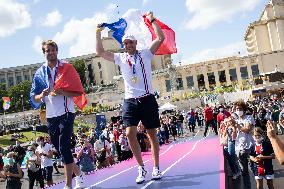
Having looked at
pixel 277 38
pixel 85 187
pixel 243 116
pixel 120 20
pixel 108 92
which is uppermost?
pixel 277 38

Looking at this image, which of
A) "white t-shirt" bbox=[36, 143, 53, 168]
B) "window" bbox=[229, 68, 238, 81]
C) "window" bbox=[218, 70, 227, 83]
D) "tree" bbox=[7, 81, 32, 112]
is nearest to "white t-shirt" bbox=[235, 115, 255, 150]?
"white t-shirt" bbox=[36, 143, 53, 168]

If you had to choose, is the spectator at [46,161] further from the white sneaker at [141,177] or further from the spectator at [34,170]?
the white sneaker at [141,177]

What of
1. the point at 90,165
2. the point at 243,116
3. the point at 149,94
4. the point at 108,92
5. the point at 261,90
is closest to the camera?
the point at 149,94

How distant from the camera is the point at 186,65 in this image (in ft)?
355

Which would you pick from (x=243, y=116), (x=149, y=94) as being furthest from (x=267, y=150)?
(x=149, y=94)

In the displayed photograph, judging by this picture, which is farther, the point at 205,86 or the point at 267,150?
the point at 205,86

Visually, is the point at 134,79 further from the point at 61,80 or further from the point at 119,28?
the point at 119,28

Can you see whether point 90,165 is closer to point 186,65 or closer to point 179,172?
point 179,172

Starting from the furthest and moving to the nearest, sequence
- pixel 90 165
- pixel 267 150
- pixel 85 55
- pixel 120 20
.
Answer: pixel 85 55
pixel 90 165
pixel 267 150
pixel 120 20

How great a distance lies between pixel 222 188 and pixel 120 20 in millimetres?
3651

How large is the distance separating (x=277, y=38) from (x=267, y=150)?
110 m

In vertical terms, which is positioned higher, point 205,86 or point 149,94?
point 205,86

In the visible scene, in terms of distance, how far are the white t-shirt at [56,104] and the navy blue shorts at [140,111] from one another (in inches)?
31.3

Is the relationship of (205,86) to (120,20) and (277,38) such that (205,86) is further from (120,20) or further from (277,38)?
(120,20)
